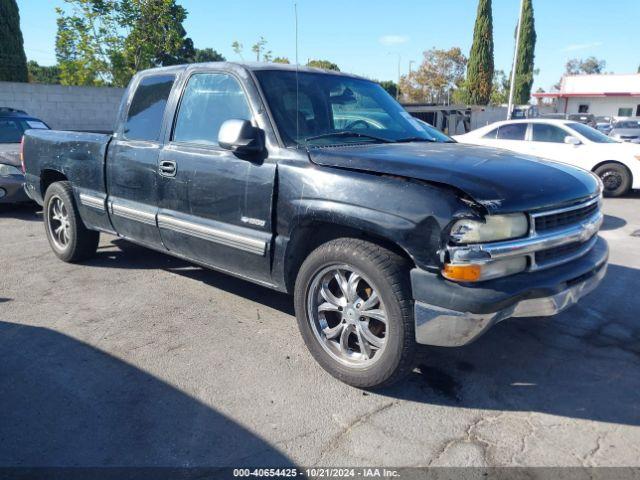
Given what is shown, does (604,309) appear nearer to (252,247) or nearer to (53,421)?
(252,247)

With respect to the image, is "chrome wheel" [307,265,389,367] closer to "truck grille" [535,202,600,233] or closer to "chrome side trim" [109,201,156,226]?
"truck grille" [535,202,600,233]

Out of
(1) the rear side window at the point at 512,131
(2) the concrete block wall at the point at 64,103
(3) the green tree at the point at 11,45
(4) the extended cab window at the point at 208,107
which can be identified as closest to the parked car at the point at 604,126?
(1) the rear side window at the point at 512,131

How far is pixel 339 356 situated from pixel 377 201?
41.2 inches

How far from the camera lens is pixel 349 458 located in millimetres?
2570

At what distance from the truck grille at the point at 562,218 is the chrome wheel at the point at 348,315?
1.00 metres

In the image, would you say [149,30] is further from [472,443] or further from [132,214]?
[472,443]

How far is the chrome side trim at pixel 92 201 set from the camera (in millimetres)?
4957

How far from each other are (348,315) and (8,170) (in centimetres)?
718

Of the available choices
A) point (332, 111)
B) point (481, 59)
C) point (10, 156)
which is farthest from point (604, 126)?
point (332, 111)

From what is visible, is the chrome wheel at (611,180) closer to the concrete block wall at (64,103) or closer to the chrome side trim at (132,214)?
the chrome side trim at (132,214)

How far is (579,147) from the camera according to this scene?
1047 cm

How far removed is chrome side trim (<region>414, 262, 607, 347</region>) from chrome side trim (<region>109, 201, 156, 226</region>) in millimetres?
2596

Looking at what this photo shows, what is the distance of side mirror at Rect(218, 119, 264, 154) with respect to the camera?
3404 mm

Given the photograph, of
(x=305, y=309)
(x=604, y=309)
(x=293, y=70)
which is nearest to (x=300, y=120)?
(x=293, y=70)
